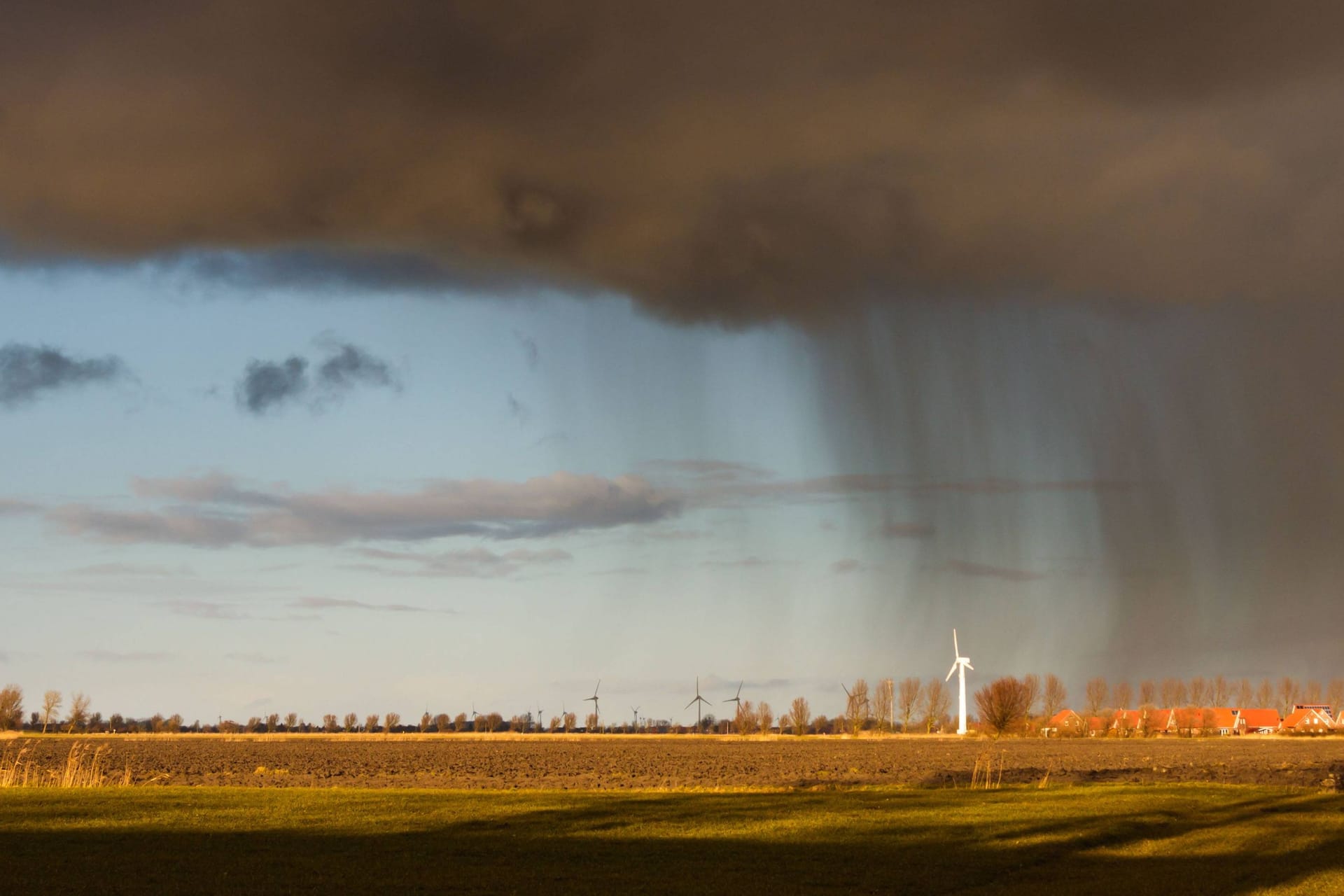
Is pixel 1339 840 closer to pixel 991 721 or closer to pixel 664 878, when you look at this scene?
pixel 664 878

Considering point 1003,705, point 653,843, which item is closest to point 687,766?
point 653,843

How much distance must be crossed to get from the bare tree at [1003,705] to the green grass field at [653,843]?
392ft

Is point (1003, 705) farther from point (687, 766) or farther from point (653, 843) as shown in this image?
point (653, 843)

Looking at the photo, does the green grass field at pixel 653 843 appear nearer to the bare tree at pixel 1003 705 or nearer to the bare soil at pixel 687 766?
the bare soil at pixel 687 766

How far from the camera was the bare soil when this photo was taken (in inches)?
2112

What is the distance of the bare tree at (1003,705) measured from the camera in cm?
15462

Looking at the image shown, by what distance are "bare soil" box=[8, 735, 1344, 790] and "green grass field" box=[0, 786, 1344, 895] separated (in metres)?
12.6

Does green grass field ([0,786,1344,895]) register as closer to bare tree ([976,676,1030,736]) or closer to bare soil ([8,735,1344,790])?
bare soil ([8,735,1344,790])

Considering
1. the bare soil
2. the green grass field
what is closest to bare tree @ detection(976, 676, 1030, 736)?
the bare soil

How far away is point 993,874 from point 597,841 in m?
8.56

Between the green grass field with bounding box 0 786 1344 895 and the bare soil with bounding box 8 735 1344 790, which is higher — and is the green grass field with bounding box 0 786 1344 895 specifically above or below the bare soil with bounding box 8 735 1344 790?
above

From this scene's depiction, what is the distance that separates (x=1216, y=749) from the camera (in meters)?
113

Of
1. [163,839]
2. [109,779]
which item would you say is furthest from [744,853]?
[109,779]

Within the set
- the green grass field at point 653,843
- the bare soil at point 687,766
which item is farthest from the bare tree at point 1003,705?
the green grass field at point 653,843
